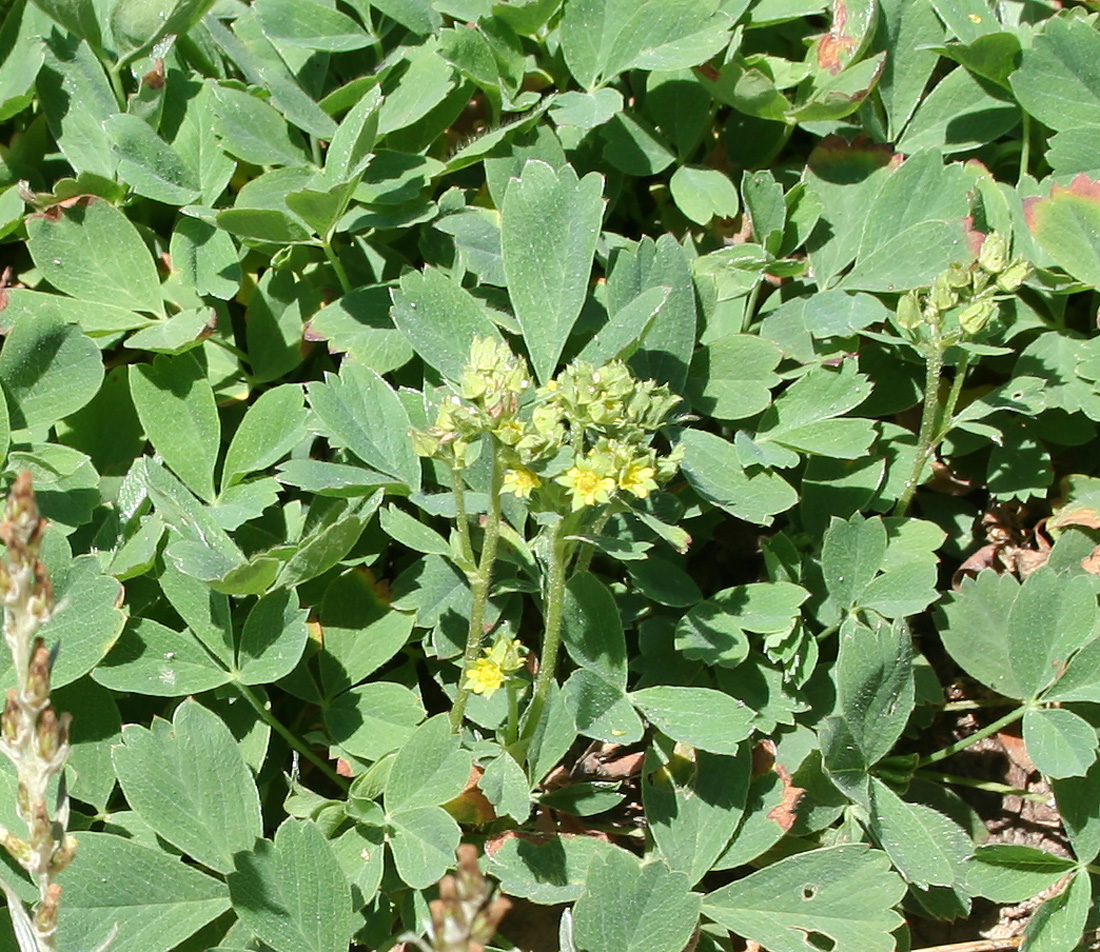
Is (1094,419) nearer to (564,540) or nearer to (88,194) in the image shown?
(564,540)

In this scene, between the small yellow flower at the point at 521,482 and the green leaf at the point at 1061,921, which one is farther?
the green leaf at the point at 1061,921

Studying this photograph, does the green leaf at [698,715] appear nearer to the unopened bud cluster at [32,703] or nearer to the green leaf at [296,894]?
the green leaf at [296,894]

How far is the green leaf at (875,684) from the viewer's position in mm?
2193

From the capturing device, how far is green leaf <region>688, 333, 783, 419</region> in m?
2.42

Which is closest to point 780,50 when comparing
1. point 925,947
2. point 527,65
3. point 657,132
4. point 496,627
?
point 657,132

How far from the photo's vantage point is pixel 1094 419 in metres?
2.51

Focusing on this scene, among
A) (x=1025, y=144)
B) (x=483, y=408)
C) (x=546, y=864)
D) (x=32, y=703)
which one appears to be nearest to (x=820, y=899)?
(x=546, y=864)

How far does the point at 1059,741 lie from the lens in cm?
227

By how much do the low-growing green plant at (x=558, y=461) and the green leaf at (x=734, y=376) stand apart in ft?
0.03

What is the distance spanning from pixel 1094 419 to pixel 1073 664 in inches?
21.0

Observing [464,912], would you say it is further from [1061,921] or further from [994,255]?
[994,255]

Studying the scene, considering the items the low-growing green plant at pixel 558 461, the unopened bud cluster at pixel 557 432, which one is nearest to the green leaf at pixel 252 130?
the low-growing green plant at pixel 558 461

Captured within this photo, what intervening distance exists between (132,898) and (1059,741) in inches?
66.1

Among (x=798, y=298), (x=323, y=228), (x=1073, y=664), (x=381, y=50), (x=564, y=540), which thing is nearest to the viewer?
(x=564, y=540)
